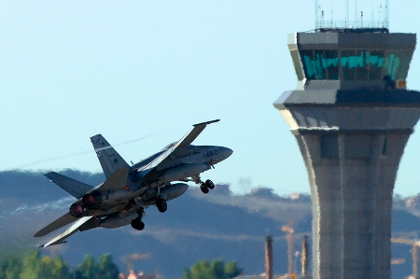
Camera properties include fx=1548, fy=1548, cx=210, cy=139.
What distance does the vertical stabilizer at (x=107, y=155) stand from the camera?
121000 mm

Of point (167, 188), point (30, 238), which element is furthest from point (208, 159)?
point (30, 238)

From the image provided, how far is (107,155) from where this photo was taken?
121 meters

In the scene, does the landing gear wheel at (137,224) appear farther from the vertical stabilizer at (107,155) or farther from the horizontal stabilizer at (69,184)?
the horizontal stabilizer at (69,184)

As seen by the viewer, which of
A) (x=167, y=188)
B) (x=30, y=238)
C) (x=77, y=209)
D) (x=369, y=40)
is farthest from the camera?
(x=369, y=40)

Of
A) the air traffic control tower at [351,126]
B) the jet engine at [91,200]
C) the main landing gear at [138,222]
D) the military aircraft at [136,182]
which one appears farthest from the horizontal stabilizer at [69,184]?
the air traffic control tower at [351,126]

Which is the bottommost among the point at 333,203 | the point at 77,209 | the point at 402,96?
the point at 77,209

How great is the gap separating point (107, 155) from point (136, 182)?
10.2ft

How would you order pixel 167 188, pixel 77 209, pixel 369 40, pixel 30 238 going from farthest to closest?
pixel 369 40
pixel 30 238
pixel 167 188
pixel 77 209

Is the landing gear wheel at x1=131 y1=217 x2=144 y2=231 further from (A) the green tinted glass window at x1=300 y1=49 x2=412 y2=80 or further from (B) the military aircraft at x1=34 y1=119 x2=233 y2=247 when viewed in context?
(A) the green tinted glass window at x1=300 y1=49 x2=412 y2=80

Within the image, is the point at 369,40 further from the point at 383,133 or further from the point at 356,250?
the point at 356,250

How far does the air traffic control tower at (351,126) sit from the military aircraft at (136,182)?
66018mm

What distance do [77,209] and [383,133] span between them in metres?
82.0

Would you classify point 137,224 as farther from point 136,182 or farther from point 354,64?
point 354,64

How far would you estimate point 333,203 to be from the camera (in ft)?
637
